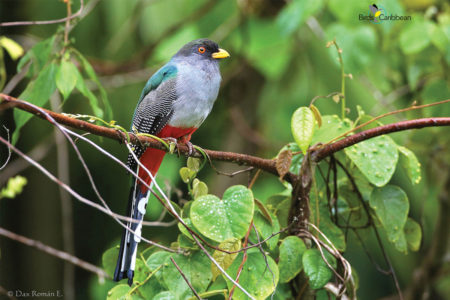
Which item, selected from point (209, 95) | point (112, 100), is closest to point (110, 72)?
point (112, 100)

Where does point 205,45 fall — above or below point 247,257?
above

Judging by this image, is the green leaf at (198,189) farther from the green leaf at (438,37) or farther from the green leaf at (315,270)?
the green leaf at (438,37)

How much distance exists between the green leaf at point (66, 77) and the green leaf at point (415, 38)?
181 cm

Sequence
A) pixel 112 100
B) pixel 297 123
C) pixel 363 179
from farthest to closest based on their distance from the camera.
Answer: pixel 112 100
pixel 363 179
pixel 297 123

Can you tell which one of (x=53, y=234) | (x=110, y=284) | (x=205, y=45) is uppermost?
(x=205, y=45)

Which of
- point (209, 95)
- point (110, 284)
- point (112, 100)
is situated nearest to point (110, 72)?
point (112, 100)

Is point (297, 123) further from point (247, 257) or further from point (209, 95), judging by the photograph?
point (209, 95)

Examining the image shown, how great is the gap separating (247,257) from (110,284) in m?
1.25

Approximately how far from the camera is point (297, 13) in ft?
10.6

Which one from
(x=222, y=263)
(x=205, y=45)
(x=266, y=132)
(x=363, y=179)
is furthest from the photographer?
(x=266, y=132)

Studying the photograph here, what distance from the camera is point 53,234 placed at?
16.2 ft

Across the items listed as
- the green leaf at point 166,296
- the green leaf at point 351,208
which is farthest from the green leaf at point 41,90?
the green leaf at point 351,208

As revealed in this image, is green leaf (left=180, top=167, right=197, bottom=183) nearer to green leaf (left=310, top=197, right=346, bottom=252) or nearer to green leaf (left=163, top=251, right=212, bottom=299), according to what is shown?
green leaf (left=163, top=251, right=212, bottom=299)

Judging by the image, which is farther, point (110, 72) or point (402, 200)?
point (110, 72)
